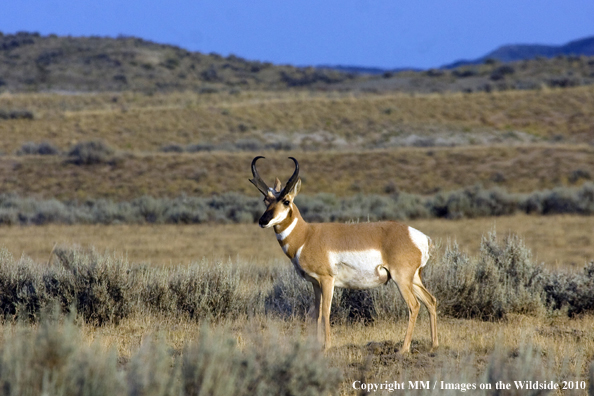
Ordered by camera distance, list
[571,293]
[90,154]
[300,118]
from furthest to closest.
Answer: [300,118], [90,154], [571,293]

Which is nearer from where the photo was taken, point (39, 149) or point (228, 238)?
point (228, 238)

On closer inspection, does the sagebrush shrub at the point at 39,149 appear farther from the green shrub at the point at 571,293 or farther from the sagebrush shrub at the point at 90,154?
the green shrub at the point at 571,293

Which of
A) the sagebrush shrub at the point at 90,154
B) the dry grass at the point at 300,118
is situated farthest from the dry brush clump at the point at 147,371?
the dry grass at the point at 300,118

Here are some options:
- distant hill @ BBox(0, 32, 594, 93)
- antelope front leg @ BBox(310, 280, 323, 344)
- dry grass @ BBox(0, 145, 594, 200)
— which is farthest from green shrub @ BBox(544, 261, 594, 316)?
distant hill @ BBox(0, 32, 594, 93)

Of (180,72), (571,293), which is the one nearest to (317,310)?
(571,293)

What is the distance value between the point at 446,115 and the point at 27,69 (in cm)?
5283

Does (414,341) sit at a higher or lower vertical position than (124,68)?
lower

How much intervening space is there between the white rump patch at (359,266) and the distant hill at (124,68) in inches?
2430

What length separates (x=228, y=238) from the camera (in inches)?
830

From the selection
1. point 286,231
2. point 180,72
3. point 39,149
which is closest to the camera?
point 286,231

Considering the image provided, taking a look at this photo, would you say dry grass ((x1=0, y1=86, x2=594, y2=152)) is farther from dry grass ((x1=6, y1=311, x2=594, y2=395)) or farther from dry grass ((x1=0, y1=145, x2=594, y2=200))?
dry grass ((x1=6, y1=311, x2=594, y2=395))

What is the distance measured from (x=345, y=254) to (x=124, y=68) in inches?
3084

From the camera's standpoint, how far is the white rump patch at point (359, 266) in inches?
274

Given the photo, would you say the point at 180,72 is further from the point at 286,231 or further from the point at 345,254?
the point at 345,254
